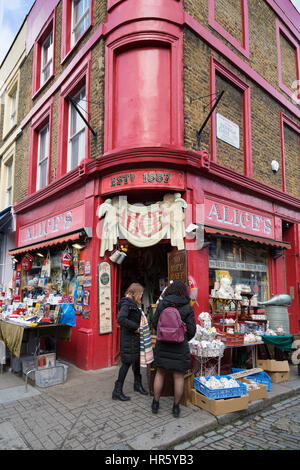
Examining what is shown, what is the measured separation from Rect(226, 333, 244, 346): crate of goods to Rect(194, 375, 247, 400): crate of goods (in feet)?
2.79

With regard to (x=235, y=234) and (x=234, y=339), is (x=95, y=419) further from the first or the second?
(x=235, y=234)

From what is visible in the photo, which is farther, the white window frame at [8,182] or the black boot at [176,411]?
the white window frame at [8,182]

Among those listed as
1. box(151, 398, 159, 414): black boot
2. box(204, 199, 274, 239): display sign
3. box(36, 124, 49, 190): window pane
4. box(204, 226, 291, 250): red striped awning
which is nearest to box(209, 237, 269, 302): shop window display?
box(204, 199, 274, 239): display sign

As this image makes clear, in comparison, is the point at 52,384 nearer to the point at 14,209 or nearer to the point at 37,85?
the point at 14,209

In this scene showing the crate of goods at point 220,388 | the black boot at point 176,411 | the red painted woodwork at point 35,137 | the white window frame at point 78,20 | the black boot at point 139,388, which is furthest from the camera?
the red painted woodwork at point 35,137

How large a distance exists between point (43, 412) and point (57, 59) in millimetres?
10136

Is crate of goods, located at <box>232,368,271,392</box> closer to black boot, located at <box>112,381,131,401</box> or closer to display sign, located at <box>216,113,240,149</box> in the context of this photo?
black boot, located at <box>112,381,131,401</box>

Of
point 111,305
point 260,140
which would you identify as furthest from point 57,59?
point 111,305

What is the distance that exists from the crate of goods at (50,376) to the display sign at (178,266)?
2756 millimetres

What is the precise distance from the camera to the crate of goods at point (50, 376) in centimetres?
576

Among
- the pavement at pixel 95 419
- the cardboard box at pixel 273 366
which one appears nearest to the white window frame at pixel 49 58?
the pavement at pixel 95 419

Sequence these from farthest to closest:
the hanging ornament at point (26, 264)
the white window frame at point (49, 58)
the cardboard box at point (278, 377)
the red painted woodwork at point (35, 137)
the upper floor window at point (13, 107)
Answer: the upper floor window at point (13, 107) → the white window frame at point (49, 58) → the red painted woodwork at point (35, 137) → the hanging ornament at point (26, 264) → the cardboard box at point (278, 377)

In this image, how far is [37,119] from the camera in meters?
11.2

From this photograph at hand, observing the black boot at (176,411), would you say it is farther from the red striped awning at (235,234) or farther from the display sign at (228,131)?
the display sign at (228,131)
